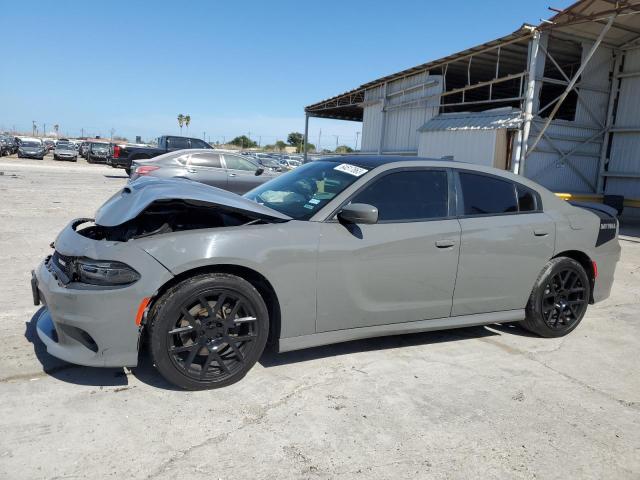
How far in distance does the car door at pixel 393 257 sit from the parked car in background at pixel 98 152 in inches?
1484

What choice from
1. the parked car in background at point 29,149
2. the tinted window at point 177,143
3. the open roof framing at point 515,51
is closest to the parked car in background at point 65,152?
the parked car in background at point 29,149

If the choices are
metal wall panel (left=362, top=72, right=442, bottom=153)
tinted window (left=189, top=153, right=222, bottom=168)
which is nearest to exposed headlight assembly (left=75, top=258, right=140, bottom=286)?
tinted window (left=189, top=153, right=222, bottom=168)

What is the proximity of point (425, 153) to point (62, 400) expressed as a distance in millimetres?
17611

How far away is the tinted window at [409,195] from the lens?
3713 mm

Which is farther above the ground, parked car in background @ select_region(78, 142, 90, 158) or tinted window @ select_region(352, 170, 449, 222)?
parked car in background @ select_region(78, 142, 90, 158)

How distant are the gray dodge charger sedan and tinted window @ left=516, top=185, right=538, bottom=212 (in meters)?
0.01

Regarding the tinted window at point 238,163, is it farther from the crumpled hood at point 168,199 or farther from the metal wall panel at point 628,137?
the metal wall panel at point 628,137

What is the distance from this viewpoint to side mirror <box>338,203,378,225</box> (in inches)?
132

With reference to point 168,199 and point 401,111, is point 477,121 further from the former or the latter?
point 168,199

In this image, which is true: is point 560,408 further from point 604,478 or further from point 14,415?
point 14,415

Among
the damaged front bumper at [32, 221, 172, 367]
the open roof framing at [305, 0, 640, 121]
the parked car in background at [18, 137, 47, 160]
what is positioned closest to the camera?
the damaged front bumper at [32, 221, 172, 367]

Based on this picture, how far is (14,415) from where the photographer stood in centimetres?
280

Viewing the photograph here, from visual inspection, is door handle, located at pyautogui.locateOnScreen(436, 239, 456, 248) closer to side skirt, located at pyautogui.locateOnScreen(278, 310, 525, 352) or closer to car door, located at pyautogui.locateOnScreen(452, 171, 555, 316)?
car door, located at pyautogui.locateOnScreen(452, 171, 555, 316)

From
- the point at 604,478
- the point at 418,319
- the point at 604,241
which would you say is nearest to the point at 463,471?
the point at 604,478
